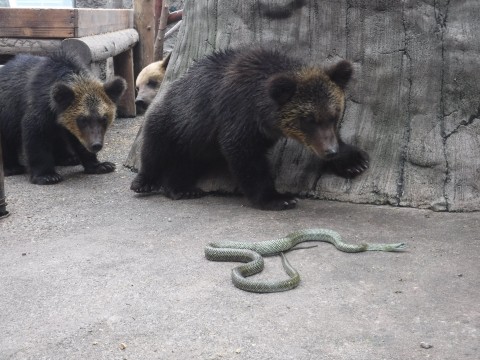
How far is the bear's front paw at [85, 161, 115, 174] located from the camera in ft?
24.4

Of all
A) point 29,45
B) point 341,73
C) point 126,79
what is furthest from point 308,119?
point 126,79

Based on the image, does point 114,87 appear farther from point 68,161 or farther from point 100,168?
point 68,161

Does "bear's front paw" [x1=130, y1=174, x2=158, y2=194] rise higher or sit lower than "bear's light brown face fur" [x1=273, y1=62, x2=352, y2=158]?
lower

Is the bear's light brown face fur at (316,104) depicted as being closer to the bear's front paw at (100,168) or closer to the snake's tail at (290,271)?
the snake's tail at (290,271)

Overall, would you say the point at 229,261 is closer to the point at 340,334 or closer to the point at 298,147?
the point at 340,334

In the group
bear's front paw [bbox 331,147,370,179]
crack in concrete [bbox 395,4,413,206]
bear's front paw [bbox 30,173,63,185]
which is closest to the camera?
crack in concrete [bbox 395,4,413,206]

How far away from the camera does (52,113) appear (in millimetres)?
7148

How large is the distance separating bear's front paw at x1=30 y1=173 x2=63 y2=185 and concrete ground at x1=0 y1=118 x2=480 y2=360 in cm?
111

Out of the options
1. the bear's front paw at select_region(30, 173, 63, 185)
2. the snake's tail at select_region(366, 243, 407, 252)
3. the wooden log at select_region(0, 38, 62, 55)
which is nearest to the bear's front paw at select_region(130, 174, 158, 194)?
the bear's front paw at select_region(30, 173, 63, 185)

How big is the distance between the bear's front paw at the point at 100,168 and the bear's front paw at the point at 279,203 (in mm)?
2465

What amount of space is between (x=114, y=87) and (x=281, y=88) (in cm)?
277

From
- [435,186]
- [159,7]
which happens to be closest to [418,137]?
[435,186]

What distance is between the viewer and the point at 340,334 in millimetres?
3369

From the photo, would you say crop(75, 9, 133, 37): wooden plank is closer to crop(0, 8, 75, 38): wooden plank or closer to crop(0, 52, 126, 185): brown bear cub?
crop(0, 8, 75, 38): wooden plank
